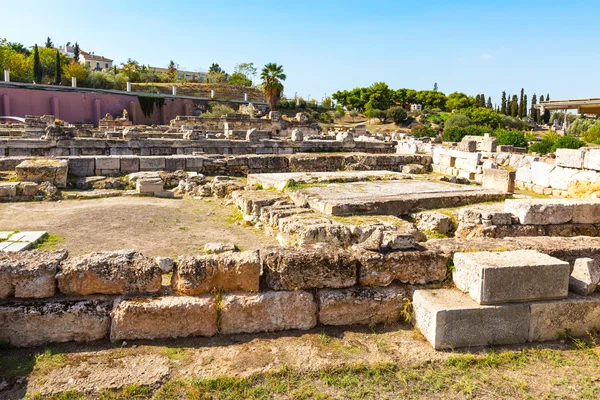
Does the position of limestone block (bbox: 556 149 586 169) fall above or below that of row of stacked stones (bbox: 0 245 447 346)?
above

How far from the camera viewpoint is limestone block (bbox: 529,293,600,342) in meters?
3.92

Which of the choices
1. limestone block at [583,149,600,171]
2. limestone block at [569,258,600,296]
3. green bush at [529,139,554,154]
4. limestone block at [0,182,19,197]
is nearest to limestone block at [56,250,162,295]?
limestone block at [569,258,600,296]

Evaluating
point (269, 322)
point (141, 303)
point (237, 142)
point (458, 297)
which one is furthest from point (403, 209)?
point (237, 142)

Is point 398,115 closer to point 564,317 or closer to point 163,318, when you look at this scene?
point 564,317

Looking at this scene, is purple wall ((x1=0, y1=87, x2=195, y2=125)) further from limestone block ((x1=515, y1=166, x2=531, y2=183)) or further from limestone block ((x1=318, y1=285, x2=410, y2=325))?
limestone block ((x1=318, y1=285, x2=410, y2=325))

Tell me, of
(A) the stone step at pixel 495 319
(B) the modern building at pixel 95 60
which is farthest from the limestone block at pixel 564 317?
(B) the modern building at pixel 95 60

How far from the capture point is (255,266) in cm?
393

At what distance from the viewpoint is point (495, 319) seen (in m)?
3.82

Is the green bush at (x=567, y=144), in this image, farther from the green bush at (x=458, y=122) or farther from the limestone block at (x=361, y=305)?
the green bush at (x=458, y=122)

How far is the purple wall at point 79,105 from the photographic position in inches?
1574

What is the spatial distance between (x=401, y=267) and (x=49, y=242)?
185 inches

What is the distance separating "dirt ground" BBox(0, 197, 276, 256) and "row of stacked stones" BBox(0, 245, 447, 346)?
1.91m

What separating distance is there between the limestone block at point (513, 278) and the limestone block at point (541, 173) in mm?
9017

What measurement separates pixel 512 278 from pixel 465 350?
0.71m
